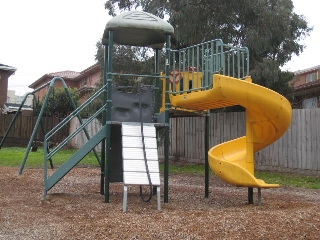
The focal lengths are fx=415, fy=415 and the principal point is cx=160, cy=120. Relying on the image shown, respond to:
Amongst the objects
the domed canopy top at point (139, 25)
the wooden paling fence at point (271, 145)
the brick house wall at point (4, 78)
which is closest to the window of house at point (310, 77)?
the wooden paling fence at point (271, 145)

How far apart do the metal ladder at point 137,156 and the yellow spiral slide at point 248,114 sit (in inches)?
40.4

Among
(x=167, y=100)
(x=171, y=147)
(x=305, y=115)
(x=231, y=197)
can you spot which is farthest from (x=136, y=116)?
(x=171, y=147)

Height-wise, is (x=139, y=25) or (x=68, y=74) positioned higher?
(x=68, y=74)

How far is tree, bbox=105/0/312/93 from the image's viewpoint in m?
14.4

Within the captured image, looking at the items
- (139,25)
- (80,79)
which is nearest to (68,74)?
(80,79)

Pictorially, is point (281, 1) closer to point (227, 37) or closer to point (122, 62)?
point (227, 37)

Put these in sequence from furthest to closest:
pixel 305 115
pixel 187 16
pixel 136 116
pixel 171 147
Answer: pixel 171 147
pixel 187 16
pixel 305 115
pixel 136 116

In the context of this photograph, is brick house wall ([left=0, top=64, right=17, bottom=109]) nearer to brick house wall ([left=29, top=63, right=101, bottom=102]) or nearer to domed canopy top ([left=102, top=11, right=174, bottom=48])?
brick house wall ([left=29, top=63, right=101, bottom=102])

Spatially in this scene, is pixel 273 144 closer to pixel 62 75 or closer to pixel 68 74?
pixel 62 75

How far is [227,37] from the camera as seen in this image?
14727 mm

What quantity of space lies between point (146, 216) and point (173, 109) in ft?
9.61

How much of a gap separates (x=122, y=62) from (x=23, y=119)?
10.5 meters

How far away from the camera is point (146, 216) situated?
19.3 ft

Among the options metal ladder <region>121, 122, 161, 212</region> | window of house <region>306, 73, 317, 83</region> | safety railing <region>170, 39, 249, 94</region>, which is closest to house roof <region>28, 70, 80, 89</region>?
window of house <region>306, 73, 317, 83</region>
